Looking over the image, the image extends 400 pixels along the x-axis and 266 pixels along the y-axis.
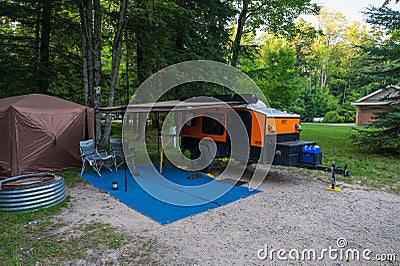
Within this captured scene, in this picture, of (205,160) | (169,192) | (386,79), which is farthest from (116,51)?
(386,79)

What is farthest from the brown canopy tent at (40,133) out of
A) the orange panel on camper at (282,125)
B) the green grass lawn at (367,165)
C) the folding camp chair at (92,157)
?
the green grass lawn at (367,165)

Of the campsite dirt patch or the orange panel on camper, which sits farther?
the orange panel on camper

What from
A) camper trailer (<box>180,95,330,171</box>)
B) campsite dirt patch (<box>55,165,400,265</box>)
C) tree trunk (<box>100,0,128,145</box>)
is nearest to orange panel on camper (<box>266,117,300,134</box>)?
camper trailer (<box>180,95,330,171</box>)

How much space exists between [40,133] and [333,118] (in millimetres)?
30338

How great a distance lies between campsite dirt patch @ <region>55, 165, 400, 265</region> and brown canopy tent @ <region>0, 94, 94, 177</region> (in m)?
1.89

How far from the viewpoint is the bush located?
30022 mm

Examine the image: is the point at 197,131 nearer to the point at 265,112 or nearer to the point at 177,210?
the point at 265,112

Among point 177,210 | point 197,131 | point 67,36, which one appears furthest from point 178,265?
point 67,36

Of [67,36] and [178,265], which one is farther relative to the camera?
[67,36]

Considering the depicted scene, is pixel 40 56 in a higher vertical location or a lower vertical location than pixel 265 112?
higher

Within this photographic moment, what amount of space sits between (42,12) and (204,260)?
11.1 metres

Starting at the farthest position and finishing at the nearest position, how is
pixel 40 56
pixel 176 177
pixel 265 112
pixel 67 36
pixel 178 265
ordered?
pixel 67 36, pixel 40 56, pixel 176 177, pixel 265 112, pixel 178 265

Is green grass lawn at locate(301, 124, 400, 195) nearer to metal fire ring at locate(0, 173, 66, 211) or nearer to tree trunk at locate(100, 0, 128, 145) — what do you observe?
metal fire ring at locate(0, 173, 66, 211)

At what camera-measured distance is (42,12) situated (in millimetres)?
10109
